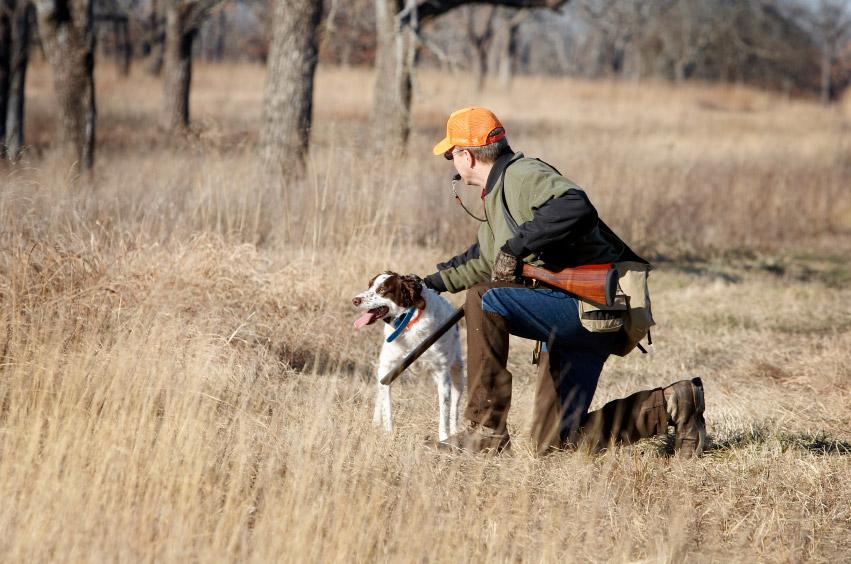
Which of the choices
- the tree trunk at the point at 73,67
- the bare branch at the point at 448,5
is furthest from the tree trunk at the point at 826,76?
the tree trunk at the point at 73,67

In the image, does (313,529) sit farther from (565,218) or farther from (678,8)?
(678,8)

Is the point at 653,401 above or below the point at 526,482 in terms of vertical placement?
above

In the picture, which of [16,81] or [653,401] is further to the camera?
[16,81]

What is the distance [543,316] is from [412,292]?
0.77m

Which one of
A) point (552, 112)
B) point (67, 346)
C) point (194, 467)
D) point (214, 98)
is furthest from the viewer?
point (552, 112)

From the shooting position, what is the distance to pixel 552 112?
28.2 meters

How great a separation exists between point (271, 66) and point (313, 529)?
751cm

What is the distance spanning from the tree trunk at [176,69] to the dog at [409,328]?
524 inches

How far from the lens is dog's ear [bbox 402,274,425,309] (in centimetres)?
477

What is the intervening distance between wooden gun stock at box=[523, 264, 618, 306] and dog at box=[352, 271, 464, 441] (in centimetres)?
76

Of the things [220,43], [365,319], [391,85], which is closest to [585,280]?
[365,319]

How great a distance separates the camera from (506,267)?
164 inches

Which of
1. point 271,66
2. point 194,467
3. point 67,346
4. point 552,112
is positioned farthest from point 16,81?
point 552,112

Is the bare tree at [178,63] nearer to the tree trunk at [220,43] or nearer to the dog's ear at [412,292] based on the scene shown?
the dog's ear at [412,292]
